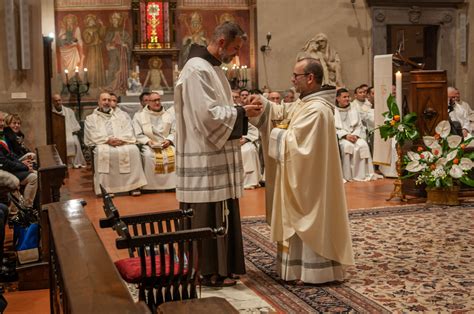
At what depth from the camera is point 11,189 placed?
6.12 metres

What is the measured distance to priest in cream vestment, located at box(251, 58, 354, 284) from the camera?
476 centimetres

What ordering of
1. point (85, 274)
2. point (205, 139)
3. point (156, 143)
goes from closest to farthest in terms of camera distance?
point (85, 274), point (205, 139), point (156, 143)

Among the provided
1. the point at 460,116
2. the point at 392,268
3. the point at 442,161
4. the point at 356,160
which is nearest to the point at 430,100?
the point at 442,161

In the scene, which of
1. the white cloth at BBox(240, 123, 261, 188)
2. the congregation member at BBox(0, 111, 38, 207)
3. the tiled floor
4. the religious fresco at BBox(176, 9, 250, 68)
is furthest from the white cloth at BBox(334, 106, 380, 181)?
the religious fresco at BBox(176, 9, 250, 68)

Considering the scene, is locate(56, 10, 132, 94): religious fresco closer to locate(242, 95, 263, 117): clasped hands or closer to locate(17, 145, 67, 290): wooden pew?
locate(17, 145, 67, 290): wooden pew

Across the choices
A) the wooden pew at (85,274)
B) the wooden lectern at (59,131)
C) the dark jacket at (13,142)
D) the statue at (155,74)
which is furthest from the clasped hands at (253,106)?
the statue at (155,74)

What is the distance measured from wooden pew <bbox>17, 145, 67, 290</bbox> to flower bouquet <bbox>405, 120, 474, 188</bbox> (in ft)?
14.2

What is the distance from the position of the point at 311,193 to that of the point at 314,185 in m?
0.06

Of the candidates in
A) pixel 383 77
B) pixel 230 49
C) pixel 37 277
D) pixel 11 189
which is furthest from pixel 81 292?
pixel 383 77

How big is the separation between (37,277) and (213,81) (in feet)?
6.34

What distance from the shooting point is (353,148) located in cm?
1086

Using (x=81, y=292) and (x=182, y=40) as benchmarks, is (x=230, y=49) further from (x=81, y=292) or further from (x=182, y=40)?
(x=182, y=40)

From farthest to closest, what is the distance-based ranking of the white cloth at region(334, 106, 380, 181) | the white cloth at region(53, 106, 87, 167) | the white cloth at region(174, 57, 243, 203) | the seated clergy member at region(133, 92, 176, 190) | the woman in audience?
the white cloth at region(53, 106, 87, 167) → the white cloth at region(334, 106, 380, 181) → the seated clergy member at region(133, 92, 176, 190) → the woman in audience → the white cloth at region(174, 57, 243, 203)

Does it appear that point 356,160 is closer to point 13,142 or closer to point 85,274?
point 13,142
